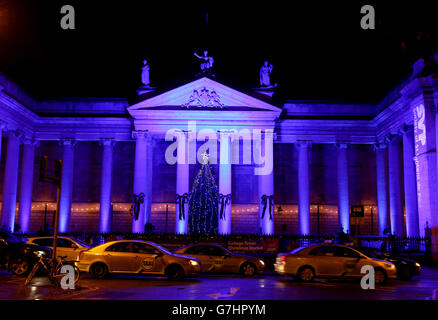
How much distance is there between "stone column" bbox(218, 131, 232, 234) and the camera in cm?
3547

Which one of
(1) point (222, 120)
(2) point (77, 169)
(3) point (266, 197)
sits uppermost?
(1) point (222, 120)

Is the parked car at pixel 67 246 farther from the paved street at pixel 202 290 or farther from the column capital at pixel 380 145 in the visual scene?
the column capital at pixel 380 145

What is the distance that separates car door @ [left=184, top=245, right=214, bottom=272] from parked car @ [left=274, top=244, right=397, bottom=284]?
11.4 ft

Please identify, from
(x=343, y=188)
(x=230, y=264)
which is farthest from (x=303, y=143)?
(x=230, y=264)

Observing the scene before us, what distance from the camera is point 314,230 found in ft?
136

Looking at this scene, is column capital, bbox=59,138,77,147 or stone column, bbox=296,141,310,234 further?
column capital, bbox=59,138,77,147

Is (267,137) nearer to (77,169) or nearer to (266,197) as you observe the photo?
(266,197)

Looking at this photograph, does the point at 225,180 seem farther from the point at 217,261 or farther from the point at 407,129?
the point at 217,261

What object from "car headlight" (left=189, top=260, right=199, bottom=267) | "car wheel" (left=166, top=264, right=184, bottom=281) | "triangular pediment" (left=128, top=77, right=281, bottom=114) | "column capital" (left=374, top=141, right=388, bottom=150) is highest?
"triangular pediment" (left=128, top=77, right=281, bottom=114)

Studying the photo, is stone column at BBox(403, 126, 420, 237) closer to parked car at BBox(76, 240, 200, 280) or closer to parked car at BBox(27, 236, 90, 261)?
parked car at BBox(76, 240, 200, 280)

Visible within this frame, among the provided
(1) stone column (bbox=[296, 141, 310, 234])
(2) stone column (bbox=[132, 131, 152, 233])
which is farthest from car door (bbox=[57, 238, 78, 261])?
(1) stone column (bbox=[296, 141, 310, 234])

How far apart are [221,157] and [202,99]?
16.1ft

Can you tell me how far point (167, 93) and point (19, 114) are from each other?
476 inches
